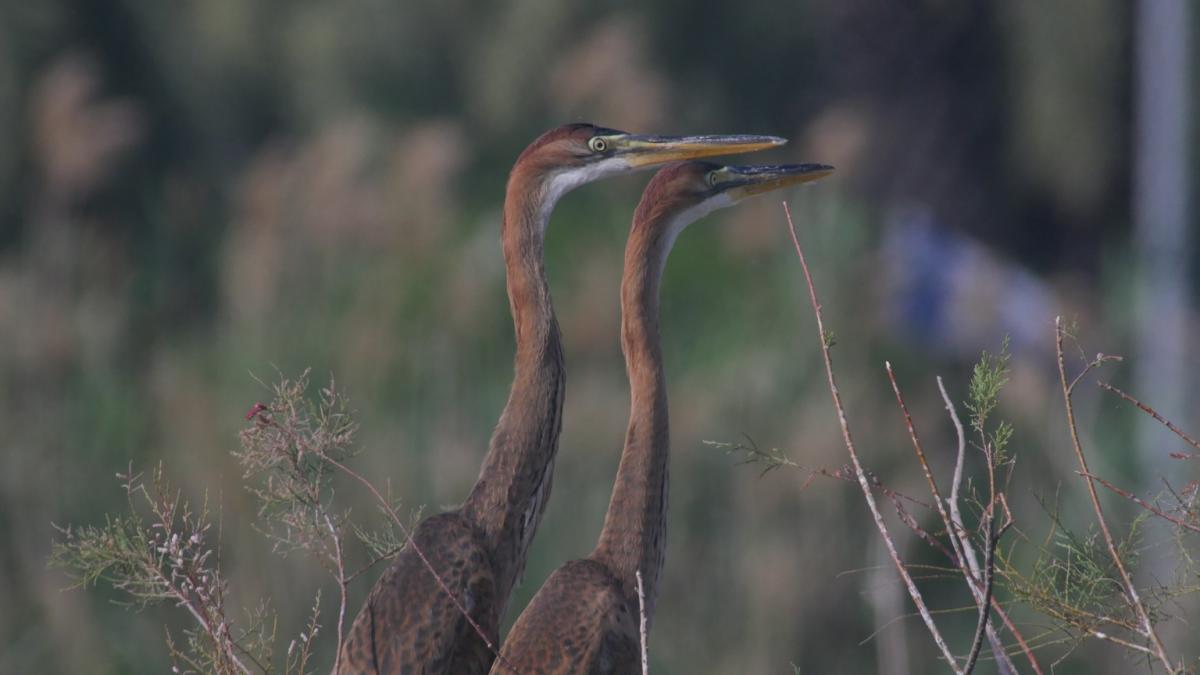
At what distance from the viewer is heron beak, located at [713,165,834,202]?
322 centimetres

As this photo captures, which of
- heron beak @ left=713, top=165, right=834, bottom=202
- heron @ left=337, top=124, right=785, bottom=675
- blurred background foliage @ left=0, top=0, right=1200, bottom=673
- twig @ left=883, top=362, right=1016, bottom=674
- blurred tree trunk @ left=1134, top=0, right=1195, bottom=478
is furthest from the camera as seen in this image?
blurred tree trunk @ left=1134, top=0, right=1195, bottom=478

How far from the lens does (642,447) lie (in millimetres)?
3021

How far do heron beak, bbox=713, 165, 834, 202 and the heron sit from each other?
0.08 metres

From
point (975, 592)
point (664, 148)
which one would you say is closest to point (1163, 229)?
point (664, 148)

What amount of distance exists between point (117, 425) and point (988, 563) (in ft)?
14.2

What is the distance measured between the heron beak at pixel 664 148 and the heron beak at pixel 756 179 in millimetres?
61

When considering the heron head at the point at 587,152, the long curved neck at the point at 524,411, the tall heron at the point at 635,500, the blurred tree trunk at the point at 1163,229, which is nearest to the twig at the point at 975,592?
the tall heron at the point at 635,500

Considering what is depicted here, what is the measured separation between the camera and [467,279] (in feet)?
20.4

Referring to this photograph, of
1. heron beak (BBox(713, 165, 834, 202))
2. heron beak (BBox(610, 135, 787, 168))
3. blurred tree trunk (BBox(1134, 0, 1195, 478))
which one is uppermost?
heron beak (BBox(610, 135, 787, 168))

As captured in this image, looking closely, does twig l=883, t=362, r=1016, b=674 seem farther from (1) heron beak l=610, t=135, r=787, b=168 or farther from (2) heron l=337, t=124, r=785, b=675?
(1) heron beak l=610, t=135, r=787, b=168

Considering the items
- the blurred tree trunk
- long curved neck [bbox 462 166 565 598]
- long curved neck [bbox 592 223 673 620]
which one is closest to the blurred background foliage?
the blurred tree trunk

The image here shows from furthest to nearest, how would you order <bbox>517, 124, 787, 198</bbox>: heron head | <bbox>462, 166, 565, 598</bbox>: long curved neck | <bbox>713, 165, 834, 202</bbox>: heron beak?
<bbox>713, 165, 834, 202</bbox>: heron beak
<bbox>517, 124, 787, 198</bbox>: heron head
<bbox>462, 166, 565, 598</bbox>: long curved neck

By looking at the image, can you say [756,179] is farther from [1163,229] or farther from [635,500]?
[1163,229]

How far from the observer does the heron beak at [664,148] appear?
315 cm
